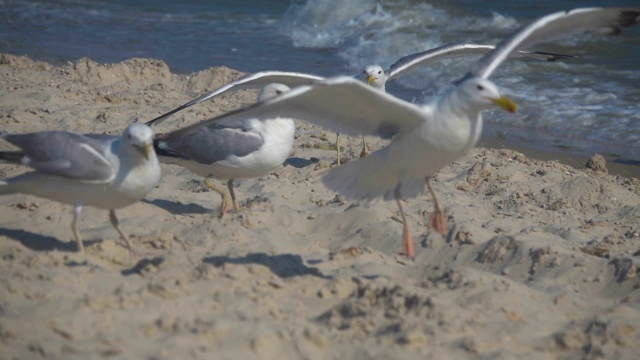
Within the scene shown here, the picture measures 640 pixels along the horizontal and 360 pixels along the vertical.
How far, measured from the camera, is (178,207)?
7277 mm

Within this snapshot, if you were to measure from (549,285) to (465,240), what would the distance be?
91cm

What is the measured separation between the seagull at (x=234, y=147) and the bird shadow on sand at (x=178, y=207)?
197 millimetres

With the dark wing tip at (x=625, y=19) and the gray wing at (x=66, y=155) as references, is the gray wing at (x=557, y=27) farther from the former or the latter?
the gray wing at (x=66, y=155)

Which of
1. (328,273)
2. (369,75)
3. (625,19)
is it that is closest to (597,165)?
(369,75)

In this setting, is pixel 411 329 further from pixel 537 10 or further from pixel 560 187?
pixel 537 10

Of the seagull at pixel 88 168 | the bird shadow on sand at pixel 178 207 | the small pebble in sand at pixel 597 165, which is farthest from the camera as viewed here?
the small pebble in sand at pixel 597 165

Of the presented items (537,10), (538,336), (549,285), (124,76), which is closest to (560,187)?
(549,285)

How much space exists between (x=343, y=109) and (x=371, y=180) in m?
0.70

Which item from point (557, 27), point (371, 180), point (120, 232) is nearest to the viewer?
point (120, 232)

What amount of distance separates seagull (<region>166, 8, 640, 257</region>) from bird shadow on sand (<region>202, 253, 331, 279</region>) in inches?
29.6

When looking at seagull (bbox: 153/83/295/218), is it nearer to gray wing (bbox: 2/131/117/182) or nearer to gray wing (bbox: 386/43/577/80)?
Result: gray wing (bbox: 2/131/117/182)

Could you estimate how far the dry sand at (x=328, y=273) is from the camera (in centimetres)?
444

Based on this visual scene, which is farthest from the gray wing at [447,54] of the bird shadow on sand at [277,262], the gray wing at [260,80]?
the bird shadow on sand at [277,262]

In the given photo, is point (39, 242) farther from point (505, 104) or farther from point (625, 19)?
point (625, 19)
